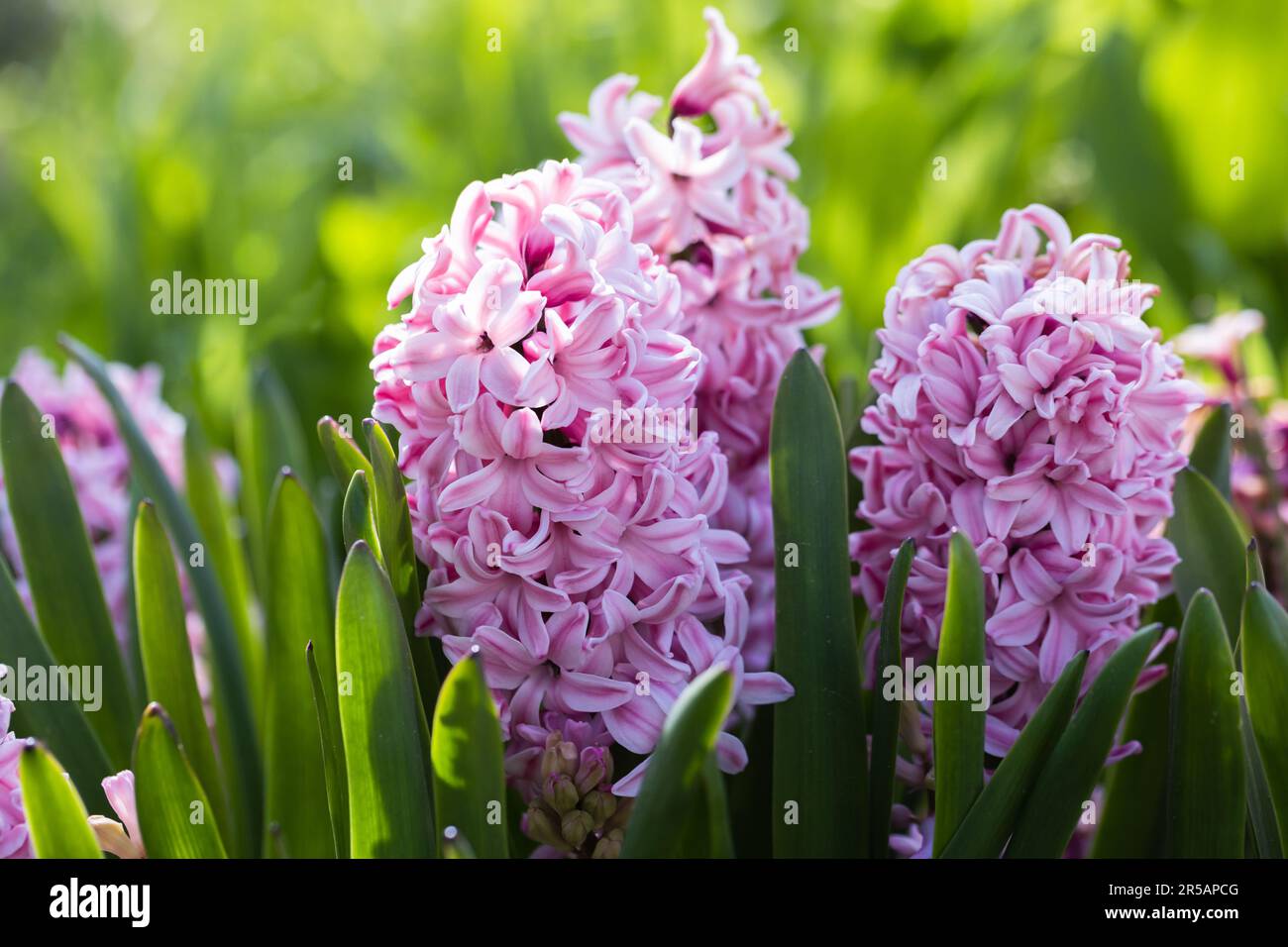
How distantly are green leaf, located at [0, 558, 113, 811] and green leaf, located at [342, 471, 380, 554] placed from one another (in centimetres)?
30

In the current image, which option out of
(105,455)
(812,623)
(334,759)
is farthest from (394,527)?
(105,455)

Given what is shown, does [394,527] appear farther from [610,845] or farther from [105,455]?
[105,455]

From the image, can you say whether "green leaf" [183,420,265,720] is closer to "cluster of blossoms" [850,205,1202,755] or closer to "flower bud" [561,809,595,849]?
"flower bud" [561,809,595,849]

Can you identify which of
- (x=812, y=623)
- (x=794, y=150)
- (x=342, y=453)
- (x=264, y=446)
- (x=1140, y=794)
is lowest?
(x=1140, y=794)

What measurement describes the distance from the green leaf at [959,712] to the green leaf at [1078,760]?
3 centimetres

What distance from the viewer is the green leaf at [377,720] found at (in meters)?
0.62

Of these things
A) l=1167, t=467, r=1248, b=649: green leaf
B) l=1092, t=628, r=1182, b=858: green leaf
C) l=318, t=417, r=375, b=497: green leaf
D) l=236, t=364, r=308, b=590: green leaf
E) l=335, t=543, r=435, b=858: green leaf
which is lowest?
l=1092, t=628, r=1182, b=858: green leaf

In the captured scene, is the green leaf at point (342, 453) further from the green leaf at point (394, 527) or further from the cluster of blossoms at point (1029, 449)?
the cluster of blossoms at point (1029, 449)

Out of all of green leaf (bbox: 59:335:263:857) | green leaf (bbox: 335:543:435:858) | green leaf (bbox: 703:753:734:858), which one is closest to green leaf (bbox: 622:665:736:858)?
green leaf (bbox: 703:753:734:858)

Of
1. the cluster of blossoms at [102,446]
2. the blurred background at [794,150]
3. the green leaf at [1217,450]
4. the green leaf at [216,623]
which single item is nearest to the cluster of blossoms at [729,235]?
the green leaf at [1217,450]

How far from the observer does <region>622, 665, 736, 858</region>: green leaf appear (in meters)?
0.56

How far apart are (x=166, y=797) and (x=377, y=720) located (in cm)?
14

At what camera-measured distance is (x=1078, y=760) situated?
65 cm
